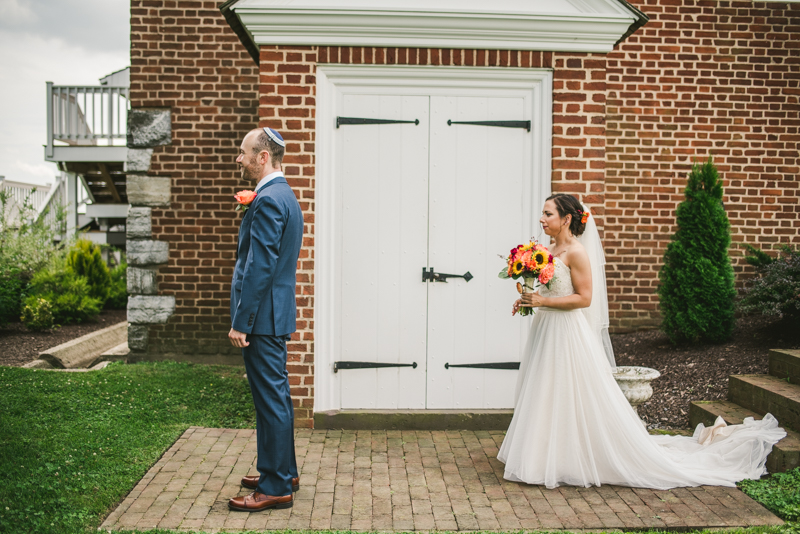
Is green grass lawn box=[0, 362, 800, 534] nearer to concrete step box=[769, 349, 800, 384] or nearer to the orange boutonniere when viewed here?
concrete step box=[769, 349, 800, 384]

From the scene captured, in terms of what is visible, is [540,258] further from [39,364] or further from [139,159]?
[39,364]

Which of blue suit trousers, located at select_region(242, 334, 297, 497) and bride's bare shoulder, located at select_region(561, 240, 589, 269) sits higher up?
bride's bare shoulder, located at select_region(561, 240, 589, 269)

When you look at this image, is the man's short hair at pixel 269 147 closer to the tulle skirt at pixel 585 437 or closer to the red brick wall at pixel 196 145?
the tulle skirt at pixel 585 437

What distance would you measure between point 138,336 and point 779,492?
636 centimetres

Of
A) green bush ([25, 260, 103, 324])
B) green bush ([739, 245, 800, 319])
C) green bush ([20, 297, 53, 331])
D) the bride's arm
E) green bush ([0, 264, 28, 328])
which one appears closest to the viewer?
the bride's arm

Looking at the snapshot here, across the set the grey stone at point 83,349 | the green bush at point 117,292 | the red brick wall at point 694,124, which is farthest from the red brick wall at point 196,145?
the red brick wall at point 694,124

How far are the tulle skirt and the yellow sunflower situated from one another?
0.41 metres

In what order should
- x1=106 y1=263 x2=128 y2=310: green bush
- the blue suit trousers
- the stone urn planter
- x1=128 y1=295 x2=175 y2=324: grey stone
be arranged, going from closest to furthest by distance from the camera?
1. the blue suit trousers
2. the stone urn planter
3. x1=128 y1=295 x2=175 y2=324: grey stone
4. x1=106 y1=263 x2=128 y2=310: green bush

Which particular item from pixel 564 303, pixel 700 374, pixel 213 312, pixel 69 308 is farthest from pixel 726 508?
pixel 69 308

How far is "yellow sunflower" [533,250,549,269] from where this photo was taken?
380cm

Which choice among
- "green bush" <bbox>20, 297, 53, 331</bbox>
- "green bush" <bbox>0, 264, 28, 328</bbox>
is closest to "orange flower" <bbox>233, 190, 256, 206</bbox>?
"green bush" <bbox>0, 264, 28, 328</bbox>

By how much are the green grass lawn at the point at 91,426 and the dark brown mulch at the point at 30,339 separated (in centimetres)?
147

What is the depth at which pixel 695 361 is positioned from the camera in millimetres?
6039

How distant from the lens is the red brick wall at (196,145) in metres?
6.96
